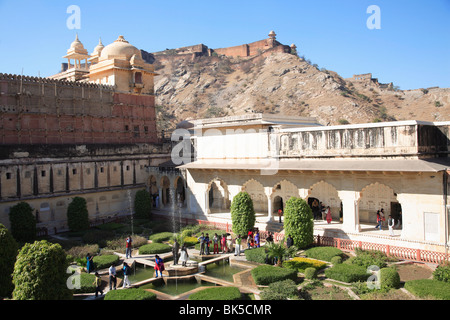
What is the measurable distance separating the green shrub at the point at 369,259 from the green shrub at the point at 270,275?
119 inches

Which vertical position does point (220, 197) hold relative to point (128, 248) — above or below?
above

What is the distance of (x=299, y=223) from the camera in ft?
57.4

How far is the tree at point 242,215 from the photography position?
20.0m

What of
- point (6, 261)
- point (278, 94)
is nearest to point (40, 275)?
point (6, 261)

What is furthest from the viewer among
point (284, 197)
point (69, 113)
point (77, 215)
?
point (69, 113)

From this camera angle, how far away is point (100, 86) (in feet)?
101

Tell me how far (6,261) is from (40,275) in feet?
10.9

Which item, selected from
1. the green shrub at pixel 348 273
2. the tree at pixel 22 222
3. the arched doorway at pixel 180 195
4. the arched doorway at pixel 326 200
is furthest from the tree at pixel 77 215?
the green shrub at pixel 348 273

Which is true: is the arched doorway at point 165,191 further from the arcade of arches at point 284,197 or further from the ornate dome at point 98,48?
the ornate dome at point 98,48

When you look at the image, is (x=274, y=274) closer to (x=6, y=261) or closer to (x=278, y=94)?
(x=6, y=261)

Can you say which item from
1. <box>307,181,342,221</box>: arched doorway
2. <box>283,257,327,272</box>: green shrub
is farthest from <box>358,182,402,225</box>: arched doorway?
<box>283,257,327,272</box>: green shrub

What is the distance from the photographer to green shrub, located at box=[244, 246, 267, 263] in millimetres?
16109

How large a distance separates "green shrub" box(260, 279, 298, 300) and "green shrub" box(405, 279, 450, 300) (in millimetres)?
3775

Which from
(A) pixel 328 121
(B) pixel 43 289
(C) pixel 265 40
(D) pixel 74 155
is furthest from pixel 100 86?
(C) pixel 265 40
